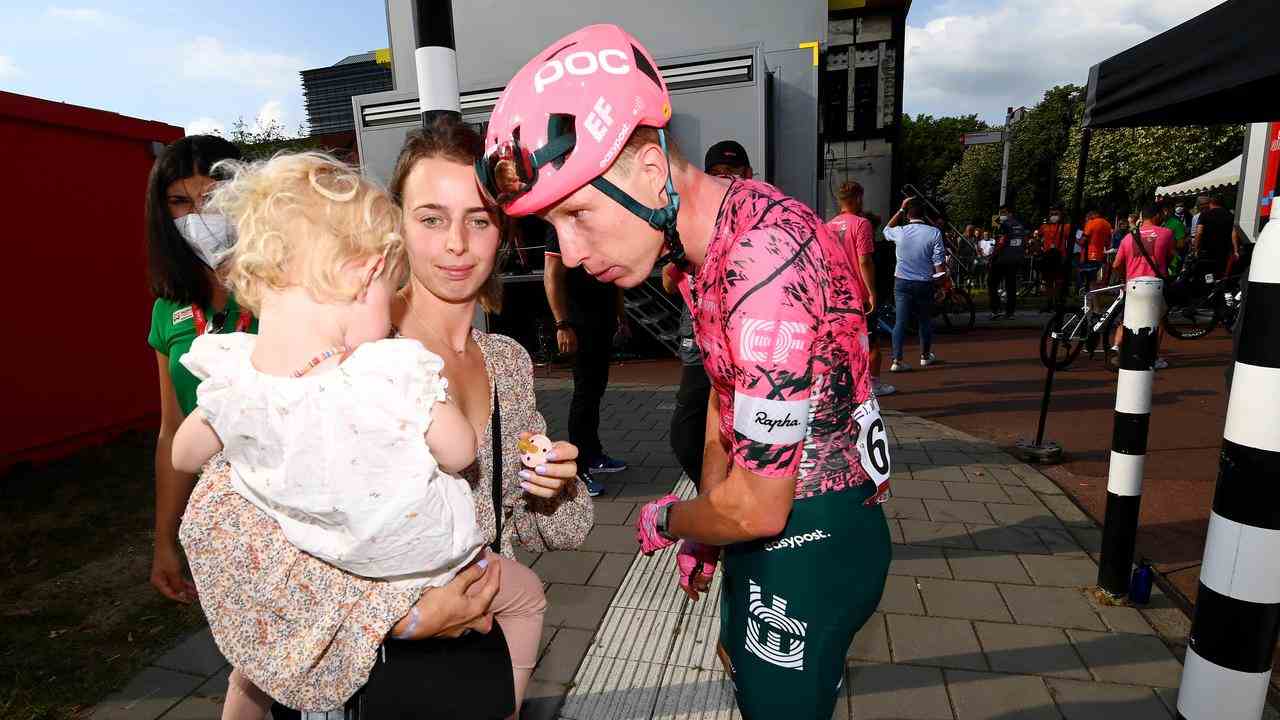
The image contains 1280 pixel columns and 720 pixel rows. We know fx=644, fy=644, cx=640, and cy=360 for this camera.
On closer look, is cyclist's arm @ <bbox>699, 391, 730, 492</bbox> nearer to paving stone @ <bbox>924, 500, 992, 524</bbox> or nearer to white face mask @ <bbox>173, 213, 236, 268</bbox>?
white face mask @ <bbox>173, 213, 236, 268</bbox>

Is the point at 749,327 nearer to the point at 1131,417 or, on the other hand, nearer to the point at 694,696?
the point at 694,696

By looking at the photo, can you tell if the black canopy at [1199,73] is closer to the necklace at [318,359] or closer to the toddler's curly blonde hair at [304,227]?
the toddler's curly blonde hair at [304,227]

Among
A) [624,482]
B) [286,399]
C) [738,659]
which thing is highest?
[286,399]

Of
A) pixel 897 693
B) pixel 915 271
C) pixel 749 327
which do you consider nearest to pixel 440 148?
pixel 749 327

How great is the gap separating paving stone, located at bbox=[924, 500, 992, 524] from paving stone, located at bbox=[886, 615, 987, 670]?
1.27 metres

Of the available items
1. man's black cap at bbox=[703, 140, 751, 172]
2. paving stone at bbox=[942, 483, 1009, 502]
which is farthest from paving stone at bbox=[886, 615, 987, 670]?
man's black cap at bbox=[703, 140, 751, 172]

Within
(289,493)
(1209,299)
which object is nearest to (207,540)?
(289,493)

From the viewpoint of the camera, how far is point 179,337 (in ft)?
6.62

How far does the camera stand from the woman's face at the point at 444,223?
66.0 inches

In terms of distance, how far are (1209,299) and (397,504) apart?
600 inches

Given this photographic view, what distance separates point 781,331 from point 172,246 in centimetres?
189

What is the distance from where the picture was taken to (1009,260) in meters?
14.3

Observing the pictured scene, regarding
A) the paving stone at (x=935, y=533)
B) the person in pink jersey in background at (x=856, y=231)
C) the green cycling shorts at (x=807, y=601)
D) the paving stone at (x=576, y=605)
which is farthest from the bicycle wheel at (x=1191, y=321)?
the green cycling shorts at (x=807, y=601)

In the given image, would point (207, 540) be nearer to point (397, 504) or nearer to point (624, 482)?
point (397, 504)
